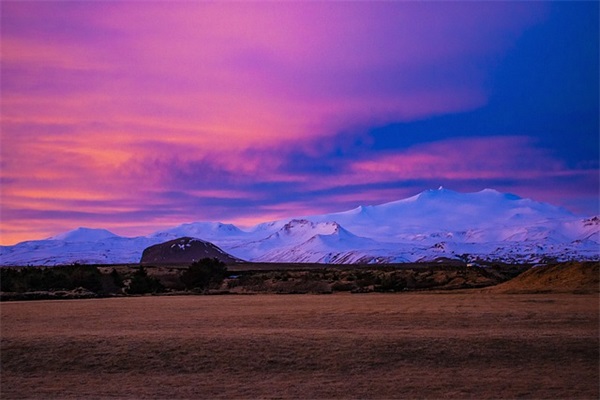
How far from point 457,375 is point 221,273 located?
62750mm

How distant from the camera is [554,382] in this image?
1998cm

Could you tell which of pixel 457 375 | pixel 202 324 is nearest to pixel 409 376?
pixel 457 375

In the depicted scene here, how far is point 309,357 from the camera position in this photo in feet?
Result: 74.6

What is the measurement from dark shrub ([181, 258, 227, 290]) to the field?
4385cm

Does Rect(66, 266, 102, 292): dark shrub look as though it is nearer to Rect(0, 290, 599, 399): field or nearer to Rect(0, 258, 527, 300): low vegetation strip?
Rect(0, 258, 527, 300): low vegetation strip

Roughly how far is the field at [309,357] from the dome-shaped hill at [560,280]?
16113 mm

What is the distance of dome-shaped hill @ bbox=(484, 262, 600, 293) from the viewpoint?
46681 mm

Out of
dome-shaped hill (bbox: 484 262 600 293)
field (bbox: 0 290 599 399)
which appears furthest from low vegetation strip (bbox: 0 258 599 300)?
field (bbox: 0 290 599 399)

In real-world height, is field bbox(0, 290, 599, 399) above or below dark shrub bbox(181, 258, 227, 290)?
below

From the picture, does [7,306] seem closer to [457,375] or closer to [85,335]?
[85,335]

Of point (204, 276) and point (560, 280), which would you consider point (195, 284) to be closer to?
point (204, 276)

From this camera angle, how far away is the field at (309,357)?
19.9 meters

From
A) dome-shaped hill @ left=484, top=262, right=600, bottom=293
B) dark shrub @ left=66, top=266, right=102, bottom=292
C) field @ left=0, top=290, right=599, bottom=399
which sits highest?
dark shrub @ left=66, top=266, right=102, bottom=292

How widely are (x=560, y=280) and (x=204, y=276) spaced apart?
40.6 meters
